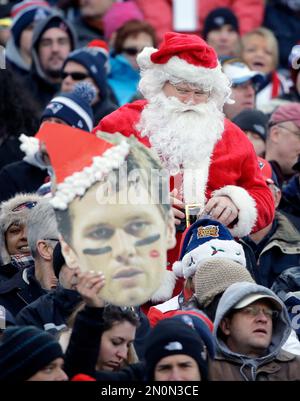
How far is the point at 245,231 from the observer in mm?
8102

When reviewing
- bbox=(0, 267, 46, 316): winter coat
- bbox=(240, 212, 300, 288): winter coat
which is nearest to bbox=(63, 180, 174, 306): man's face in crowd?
bbox=(0, 267, 46, 316): winter coat

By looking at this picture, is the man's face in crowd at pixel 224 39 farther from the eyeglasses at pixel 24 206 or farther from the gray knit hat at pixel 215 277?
the gray knit hat at pixel 215 277

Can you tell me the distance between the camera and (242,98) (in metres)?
11.2

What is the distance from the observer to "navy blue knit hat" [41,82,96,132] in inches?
386

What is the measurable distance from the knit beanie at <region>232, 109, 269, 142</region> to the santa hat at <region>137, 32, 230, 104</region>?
2009 mm

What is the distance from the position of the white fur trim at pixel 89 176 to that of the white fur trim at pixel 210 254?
4.67 feet

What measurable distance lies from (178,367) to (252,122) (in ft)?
13.6

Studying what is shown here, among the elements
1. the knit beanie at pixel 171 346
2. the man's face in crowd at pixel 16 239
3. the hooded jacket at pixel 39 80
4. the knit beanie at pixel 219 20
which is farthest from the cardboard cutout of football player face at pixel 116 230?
the knit beanie at pixel 219 20

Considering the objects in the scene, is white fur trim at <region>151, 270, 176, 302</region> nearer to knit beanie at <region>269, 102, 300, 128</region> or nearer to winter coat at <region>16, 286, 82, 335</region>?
winter coat at <region>16, 286, 82, 335</region>

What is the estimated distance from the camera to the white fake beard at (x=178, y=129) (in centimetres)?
820

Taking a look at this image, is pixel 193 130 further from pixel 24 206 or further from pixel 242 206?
pixel 24 206

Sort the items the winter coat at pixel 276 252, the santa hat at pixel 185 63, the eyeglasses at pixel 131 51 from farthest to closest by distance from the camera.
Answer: the eyeglasses at pixel 131 51 < the winter coat at pixel 276 252 < the santa hat at pixel 185 63
